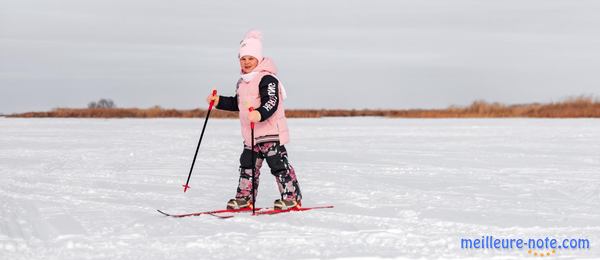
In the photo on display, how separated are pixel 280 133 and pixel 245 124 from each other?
0.27 metres

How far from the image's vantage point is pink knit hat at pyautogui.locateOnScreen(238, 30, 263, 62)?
16.5 ft

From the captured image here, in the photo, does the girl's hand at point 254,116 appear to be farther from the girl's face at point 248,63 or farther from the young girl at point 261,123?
the girl's face at point 248,63

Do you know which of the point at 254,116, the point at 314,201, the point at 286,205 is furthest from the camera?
the point at 314,201

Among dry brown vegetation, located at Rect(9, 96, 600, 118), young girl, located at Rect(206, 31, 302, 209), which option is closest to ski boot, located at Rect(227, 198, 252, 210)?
young girl, located at Rect(206, 31, 302, 209)

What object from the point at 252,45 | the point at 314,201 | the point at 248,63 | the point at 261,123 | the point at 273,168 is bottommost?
the point at 314,201

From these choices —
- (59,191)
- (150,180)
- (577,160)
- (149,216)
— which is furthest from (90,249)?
(577,160)

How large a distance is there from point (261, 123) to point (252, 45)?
0.57 metres

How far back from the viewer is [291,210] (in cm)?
495

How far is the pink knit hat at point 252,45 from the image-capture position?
5.02 meters

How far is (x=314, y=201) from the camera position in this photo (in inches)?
213

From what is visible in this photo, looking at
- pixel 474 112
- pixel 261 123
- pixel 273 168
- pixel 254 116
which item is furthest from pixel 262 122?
pixel 474 112

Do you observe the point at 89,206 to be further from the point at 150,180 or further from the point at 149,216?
the point at 150,180

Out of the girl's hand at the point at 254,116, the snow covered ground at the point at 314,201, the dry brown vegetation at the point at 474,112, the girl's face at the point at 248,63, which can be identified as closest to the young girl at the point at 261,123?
the girl's face at the point at 248,63

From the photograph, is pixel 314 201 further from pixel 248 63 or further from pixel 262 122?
pixel 248 63
